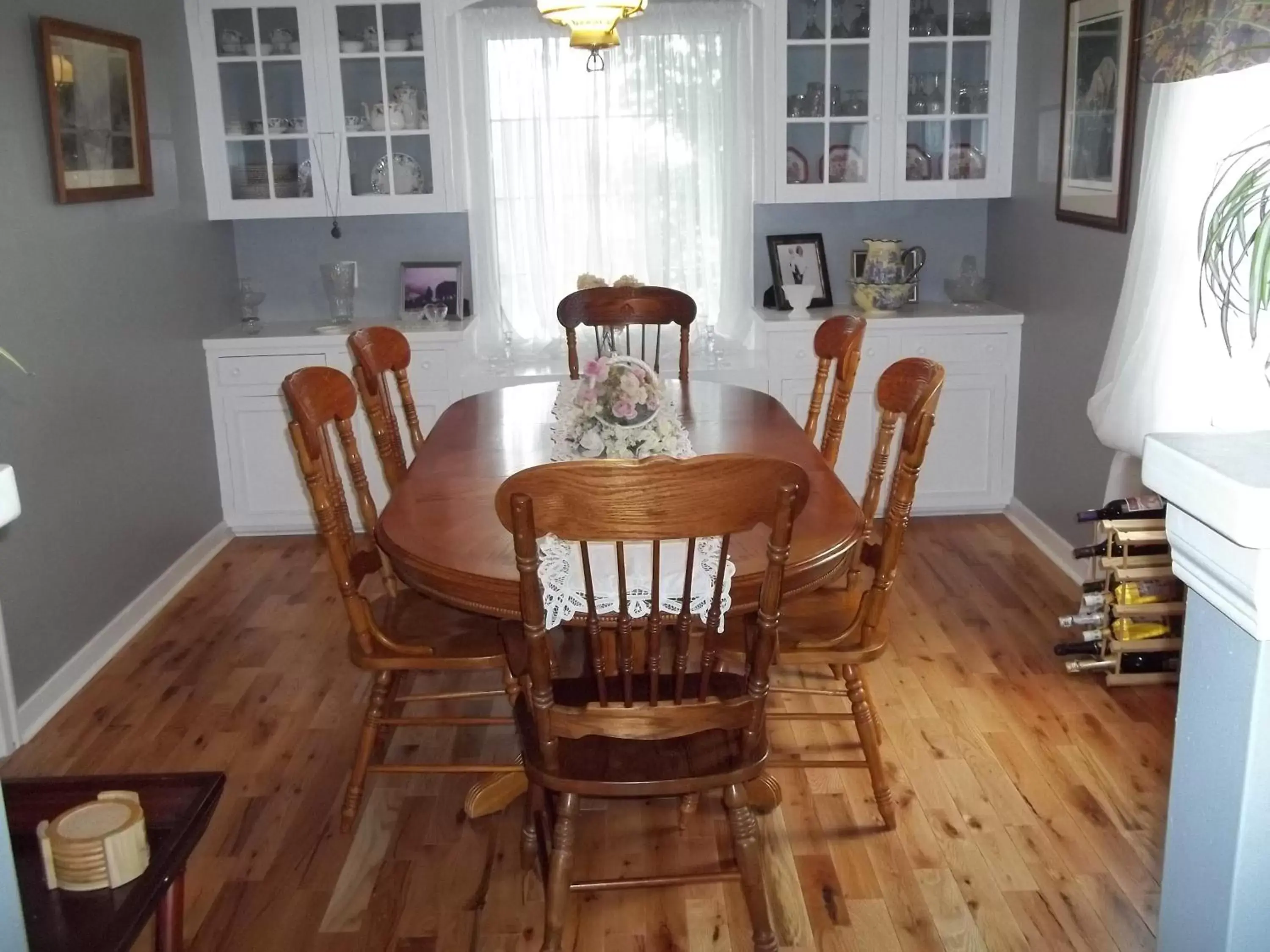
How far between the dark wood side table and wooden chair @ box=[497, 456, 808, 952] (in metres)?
0.54

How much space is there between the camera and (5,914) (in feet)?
3.39

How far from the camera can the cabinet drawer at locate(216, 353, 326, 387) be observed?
4.30 metres

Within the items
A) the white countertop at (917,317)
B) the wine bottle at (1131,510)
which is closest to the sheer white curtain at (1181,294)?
the wine bottle at (1131,510)

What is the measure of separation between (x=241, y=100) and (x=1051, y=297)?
3.05 m

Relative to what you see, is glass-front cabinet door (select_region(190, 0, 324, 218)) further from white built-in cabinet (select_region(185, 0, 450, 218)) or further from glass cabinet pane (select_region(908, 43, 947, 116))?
glass cabinet pane (select_region(908, 43, 947, 116))

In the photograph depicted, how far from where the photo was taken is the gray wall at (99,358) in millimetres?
2975

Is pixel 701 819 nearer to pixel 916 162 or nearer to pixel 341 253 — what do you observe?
pixel 916 162

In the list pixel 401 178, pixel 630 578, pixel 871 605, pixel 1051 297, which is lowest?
pixel 871 605

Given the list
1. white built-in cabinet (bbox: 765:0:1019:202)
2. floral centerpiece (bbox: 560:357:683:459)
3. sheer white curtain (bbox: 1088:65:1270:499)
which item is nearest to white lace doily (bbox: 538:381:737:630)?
floral centerpiece (bbox: 560:357:683:459)

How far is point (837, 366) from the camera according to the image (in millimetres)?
2973

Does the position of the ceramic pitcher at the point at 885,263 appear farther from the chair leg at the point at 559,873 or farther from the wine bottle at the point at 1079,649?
the chair leg at the point at 559,873

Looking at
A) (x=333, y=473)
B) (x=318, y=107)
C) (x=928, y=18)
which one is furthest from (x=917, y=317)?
(x=333, y=473)

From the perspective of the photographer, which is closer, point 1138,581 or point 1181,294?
point 1181,294

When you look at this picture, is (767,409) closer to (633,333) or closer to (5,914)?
(633,333)
